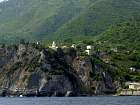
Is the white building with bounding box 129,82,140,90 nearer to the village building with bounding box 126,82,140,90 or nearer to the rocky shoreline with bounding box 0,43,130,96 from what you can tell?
the village building with bounding box 126,82,140,90

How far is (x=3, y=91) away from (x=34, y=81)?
14671mm

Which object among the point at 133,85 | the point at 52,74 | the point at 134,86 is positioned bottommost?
the point at 134,86

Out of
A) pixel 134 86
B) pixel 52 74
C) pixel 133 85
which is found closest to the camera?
pixel 52 74

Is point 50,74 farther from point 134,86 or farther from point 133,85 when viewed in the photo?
point 134,86

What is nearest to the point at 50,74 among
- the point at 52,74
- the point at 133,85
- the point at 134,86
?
the point at 52,74

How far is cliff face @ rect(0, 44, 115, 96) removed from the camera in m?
181

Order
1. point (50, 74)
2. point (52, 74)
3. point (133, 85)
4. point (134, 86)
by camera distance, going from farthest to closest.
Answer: point (133, 85) → point (134, 86) → point (52, 74) → point (50, 74)

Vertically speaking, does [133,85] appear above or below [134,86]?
above

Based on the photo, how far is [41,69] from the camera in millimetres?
184250

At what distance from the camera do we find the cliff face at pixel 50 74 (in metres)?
181

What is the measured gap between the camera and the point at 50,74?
182500 mm

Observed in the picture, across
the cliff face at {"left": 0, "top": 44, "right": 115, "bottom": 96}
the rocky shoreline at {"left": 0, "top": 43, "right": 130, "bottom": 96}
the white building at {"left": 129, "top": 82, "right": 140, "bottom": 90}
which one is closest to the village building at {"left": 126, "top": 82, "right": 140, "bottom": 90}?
the white building at {"left": 129, "top": 82, "right": 140, "bottom": 90}

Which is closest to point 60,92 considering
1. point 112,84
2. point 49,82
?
point 49,82

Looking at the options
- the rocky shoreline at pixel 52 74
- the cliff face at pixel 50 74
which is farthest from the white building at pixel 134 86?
the cliff face at pixel 50 74
